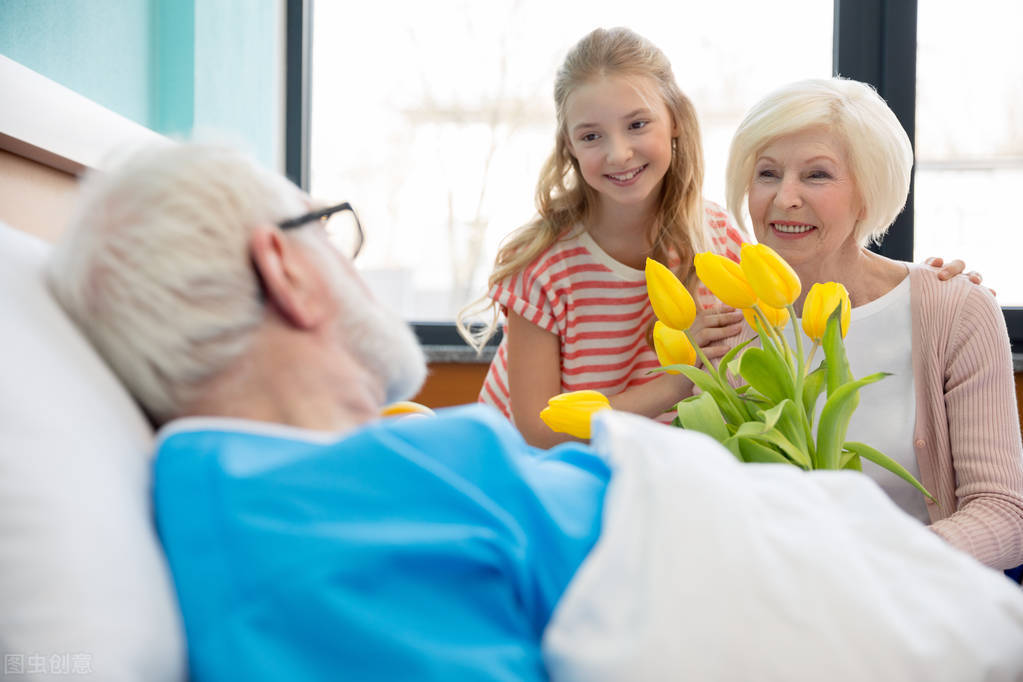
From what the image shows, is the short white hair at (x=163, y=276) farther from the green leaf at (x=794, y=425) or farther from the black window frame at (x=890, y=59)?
the black window frame at (x=890, y=59)

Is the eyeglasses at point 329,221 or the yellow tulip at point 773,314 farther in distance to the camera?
the yellow tulip at point 773,314

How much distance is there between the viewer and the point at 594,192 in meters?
1.82

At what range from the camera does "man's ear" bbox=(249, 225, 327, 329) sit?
70 cm

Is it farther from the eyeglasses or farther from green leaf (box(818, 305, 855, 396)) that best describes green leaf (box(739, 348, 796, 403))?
the eyeglasses

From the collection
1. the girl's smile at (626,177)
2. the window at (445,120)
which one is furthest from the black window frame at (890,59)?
the girl's smile at (626,177)

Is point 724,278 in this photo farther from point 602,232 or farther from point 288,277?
point 602,232

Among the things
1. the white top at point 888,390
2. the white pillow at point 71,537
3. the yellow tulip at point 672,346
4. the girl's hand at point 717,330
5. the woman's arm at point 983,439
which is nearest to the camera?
the white pillow at point 71,537

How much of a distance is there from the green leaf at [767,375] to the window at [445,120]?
5.55 ft

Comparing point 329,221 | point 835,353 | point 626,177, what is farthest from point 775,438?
point 626,177

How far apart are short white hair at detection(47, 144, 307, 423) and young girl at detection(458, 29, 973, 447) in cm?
104

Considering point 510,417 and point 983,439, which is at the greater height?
point 983,439

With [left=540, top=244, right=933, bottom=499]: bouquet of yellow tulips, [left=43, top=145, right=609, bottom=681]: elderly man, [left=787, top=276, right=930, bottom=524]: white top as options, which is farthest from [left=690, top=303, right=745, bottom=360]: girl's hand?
[left=43, top=145, right=609, bottom=681]: elderly man

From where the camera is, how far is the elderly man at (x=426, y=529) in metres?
0.55

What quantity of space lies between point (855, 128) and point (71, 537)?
1.23 meters
